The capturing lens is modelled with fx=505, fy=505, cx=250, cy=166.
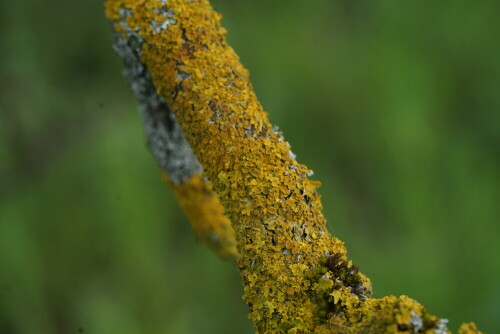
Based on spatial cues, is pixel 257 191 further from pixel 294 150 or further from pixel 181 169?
pixel 294 150

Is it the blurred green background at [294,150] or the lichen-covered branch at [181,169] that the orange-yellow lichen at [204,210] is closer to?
the lichen-covered branch at [181,169]

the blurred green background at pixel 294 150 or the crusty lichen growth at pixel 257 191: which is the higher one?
the blurred green background at pixel 294 150

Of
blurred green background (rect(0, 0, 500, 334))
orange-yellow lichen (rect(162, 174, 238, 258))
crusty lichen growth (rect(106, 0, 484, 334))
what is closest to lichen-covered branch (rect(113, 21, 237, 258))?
orange-yellow lichen (rect(162, 174, 238, 258))

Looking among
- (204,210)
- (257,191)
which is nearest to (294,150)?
(204,210)

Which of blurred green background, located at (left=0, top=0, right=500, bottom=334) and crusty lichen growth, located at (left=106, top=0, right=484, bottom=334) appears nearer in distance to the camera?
crusty lichen growth, located at (left=106, top=0, right=484, bottom=334)

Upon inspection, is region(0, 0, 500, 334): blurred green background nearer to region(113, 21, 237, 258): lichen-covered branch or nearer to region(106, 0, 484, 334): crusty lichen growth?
region(113, 21, 237, 258): lichen-covered branch

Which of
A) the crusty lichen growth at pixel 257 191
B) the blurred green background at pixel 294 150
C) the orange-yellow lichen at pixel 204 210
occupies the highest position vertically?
the blurred green background at pixel 294 150

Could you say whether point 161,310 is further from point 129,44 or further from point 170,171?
point 129,44

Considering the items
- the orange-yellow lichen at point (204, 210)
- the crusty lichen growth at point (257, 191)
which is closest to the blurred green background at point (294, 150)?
the orange-yellow lichen at point (204, 210)

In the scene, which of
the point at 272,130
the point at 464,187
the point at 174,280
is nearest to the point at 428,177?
the point at 464,187

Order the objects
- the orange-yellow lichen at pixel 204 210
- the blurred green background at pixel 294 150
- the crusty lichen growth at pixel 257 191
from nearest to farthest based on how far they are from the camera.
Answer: the crusty lichen growth at pixel 257 191
the orange-yellow lichen at pixel 204 210
the blurred green background at pixel 294 150
